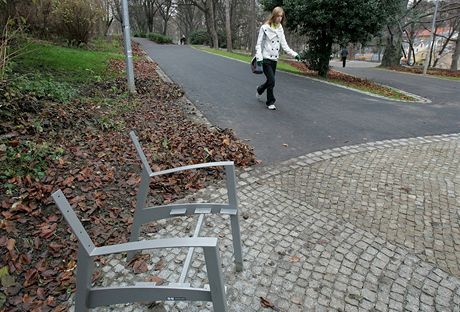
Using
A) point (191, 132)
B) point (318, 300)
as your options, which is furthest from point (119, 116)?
point (318, 300)

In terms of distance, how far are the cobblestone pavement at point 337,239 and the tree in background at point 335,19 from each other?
8.87 meters

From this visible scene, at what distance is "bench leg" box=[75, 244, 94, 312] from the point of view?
1532 mm

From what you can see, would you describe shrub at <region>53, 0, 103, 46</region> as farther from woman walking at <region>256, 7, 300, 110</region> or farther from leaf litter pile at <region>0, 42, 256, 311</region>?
woman walking at <region>256, 7, 300, 110</region>

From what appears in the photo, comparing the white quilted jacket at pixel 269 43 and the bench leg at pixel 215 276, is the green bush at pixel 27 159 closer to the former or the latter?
the bench leg at pixel 215 276

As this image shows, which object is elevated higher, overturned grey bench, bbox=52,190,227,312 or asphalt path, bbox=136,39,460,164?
overturned grey bench, bbox=52,190,227,312

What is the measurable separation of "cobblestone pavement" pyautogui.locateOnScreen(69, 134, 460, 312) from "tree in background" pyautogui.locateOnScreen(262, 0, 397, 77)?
8867 mm

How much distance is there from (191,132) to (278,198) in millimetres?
2298

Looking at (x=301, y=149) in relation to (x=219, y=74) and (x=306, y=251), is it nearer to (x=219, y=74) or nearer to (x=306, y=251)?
(x=306, y=251)

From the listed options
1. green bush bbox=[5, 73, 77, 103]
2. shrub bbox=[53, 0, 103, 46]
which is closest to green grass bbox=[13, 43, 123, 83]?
green bush bbox=[5, 73, 77, 103]

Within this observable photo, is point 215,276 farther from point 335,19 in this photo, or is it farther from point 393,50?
point 393,50

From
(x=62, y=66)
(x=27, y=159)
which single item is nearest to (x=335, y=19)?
(x=62, y=66)

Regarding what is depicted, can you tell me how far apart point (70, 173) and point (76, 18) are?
1324cm

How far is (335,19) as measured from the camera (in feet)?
40.1

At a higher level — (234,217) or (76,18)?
(76,18)
